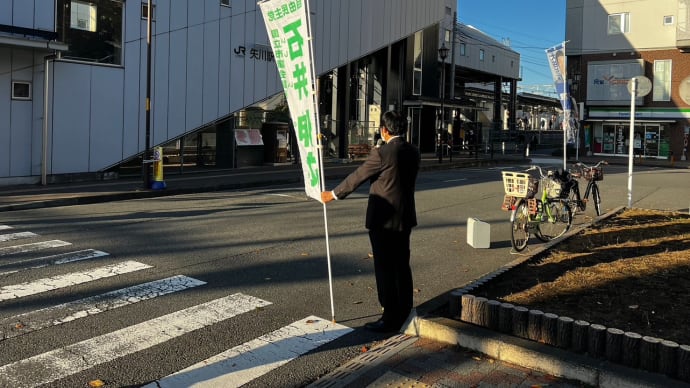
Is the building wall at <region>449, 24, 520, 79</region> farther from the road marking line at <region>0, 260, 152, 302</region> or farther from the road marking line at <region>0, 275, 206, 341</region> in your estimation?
the road marking line at <region>0, 275, 206, 341</region>

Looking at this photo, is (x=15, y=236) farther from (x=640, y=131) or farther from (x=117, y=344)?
(x=640, y=131)

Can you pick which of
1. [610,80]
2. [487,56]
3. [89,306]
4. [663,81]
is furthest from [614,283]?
[487,56]

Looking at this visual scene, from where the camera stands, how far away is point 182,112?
20328mm

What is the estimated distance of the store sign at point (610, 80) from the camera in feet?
140

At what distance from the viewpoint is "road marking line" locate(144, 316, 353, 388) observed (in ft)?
13.7

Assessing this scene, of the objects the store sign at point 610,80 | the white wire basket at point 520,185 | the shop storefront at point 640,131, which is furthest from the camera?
the store sign at point 610,80

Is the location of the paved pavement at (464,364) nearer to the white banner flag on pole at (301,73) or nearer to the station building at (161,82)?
the white banner flag on pole at (301,73)

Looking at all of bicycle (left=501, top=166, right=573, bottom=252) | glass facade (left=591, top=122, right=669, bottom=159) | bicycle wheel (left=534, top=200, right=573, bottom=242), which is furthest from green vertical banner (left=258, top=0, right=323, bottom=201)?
glass facade (left=591, top=122, right=669, bottom=159)

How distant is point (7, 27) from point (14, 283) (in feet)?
35.5

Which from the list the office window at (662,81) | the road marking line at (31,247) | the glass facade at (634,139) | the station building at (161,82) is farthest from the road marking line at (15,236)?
the office window at (662,81)

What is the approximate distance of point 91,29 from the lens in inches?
693

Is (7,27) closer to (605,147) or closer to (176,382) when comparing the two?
(176,382)

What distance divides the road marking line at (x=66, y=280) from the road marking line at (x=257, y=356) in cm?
285

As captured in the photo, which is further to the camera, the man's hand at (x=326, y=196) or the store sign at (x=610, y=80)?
the store sign at (x=610, y=80)
